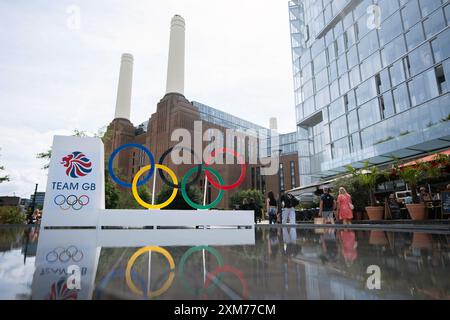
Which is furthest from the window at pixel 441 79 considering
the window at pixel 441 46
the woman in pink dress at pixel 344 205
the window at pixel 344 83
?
the woman in pink dress at pixel 344 205

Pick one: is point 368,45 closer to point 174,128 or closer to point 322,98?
point 322,98

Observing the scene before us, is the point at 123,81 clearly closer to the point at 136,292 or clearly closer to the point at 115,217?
the point at 115,217

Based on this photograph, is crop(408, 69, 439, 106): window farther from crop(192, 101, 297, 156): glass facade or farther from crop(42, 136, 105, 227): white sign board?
crop(192, 101, 297, 156): glass facade

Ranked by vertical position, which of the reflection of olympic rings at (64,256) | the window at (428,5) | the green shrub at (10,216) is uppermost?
the window at (428,5)

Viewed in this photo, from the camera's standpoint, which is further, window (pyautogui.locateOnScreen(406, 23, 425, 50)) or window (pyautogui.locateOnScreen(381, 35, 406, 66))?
window (pyautogui.locateOnScreen(381, 35, 406, 66))

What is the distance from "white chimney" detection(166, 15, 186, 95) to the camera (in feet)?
179

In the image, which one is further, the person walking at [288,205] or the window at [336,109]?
the window at [336,109]

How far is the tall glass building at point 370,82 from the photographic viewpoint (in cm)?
1773

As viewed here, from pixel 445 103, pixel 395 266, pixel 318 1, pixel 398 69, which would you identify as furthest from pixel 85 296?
pixel 318 1

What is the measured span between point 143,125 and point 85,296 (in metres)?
78.5

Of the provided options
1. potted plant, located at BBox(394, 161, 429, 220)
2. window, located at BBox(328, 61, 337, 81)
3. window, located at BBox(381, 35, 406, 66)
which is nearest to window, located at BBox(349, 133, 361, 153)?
window, located at BBox(381, 35, 406, 66)

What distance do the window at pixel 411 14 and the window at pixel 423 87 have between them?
14.3 feet

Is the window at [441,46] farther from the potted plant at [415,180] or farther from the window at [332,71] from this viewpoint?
the window at [332,71]
